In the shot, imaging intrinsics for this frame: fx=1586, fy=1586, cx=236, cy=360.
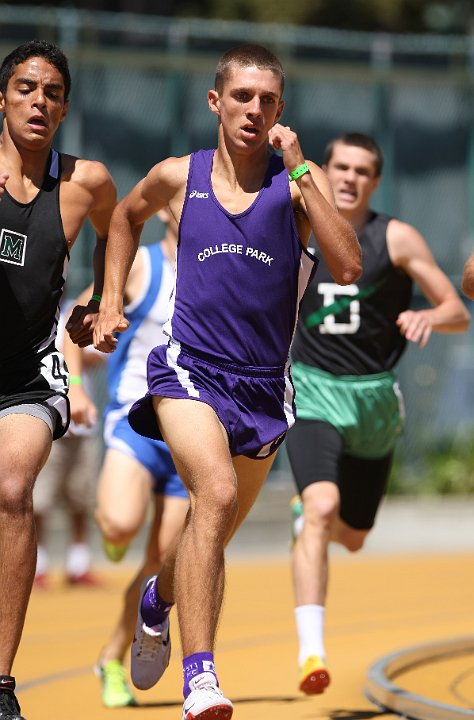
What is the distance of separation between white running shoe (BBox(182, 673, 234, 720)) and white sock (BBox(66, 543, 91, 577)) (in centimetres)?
703

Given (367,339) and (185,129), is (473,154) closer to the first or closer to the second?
(185,129)

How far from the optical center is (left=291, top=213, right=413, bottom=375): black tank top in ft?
28.5

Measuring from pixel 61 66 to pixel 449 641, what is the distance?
4007mm

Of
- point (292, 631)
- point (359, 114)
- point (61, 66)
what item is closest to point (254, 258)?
point (61, 66)

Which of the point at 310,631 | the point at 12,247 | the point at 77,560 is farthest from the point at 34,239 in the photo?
the point at 77,560

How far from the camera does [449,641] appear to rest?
348 inches

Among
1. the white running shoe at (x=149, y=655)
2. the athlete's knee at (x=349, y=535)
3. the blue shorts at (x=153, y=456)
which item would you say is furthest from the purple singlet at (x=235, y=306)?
the athlete's knee at (x=349, y=535)

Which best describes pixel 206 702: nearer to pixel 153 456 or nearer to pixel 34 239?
pixel 34 239

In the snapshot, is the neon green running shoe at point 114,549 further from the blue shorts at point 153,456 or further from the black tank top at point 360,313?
the black tank top at point 360,313

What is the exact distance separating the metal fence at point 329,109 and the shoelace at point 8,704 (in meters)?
9.04

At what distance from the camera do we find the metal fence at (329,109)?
15164 mm

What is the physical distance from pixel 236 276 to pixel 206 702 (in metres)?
1.77

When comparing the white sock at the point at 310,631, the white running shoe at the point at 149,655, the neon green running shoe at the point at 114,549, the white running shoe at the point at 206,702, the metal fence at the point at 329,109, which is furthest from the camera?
the metal fence at the point at 329,109

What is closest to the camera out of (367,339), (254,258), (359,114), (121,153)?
(254,258)
